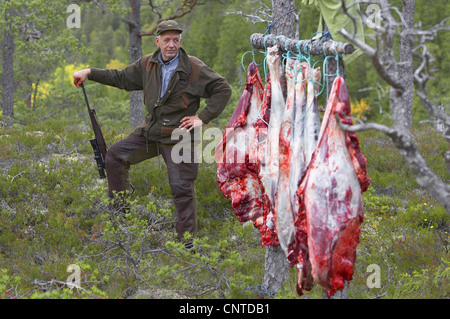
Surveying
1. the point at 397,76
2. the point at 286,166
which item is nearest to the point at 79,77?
the point at 286,166

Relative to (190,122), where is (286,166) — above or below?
below

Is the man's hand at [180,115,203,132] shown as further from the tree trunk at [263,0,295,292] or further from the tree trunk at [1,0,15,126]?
the tree trunk at [1,0,15,126]

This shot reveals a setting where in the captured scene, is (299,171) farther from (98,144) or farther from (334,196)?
(98,144)

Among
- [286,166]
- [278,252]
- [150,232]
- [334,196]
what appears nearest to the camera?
[334,196]

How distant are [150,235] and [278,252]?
5.74ft

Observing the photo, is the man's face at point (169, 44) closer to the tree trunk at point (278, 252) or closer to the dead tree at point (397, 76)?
the tree trunk at point (278, 252)

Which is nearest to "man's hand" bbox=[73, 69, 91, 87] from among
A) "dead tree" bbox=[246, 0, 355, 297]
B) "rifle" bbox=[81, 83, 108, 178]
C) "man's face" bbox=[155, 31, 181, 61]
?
"rifle" bbox=[81, 83, 108, 178]

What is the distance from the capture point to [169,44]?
18.2 feet

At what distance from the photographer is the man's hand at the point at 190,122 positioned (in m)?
5.60

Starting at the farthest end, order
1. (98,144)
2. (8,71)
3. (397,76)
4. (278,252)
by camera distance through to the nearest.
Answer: (8,71), (98,144), (278,252), (397,76)
